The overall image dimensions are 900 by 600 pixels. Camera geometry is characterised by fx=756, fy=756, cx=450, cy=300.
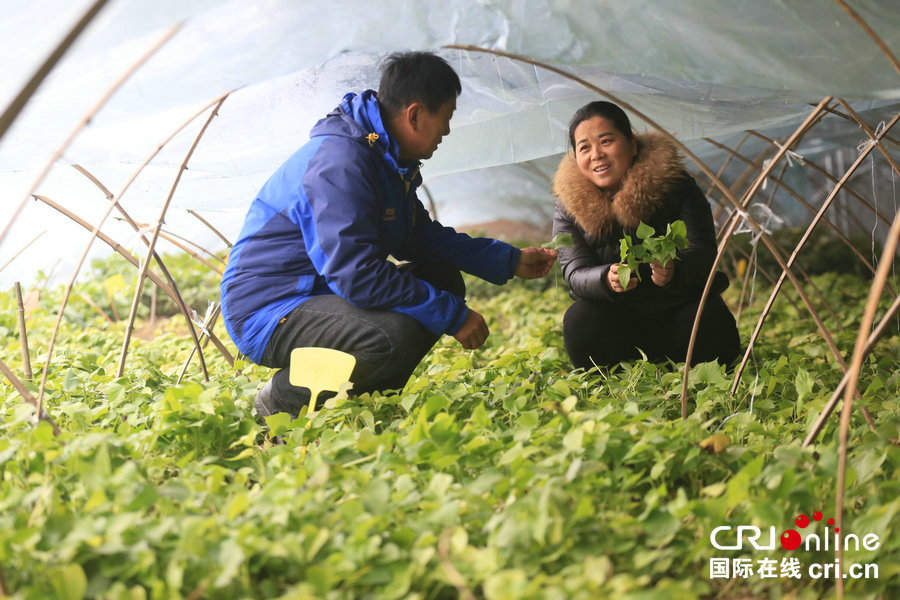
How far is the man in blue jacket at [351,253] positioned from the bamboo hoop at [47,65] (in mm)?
851

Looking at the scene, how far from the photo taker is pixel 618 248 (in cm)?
250

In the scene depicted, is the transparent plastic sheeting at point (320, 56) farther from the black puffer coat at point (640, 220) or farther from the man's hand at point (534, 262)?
the man's hand at point (534, 262)

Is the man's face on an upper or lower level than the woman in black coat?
upper

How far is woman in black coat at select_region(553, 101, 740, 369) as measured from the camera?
7.67 feet

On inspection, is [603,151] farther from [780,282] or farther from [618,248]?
[780,282]

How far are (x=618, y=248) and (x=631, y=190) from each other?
247mm

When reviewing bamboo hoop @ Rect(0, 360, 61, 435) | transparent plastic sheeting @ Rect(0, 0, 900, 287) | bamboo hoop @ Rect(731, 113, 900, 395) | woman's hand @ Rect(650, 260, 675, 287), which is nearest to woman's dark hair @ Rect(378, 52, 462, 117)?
transparent plastic sheeting @ Rect(0, 0, 900, 287)

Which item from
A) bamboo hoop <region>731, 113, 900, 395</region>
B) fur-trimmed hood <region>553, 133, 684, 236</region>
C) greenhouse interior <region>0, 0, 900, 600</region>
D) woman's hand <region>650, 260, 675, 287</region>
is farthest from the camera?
fur-trimmed hood <region>553, 133, 684, 236</region>

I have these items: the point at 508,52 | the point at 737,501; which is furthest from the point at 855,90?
the point at 737,501

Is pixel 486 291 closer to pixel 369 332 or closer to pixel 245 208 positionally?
pixel 245 208

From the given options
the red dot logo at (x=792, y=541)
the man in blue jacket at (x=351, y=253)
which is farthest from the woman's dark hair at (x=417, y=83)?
the red dot logo at (x=792, y=541)

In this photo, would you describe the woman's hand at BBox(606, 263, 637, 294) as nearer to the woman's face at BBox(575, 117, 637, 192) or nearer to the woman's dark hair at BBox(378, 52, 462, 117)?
the woman's face at BBox(575, 117, 637, 192)

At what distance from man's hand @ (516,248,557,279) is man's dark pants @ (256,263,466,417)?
1.44 ft

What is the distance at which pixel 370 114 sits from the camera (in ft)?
6.75
